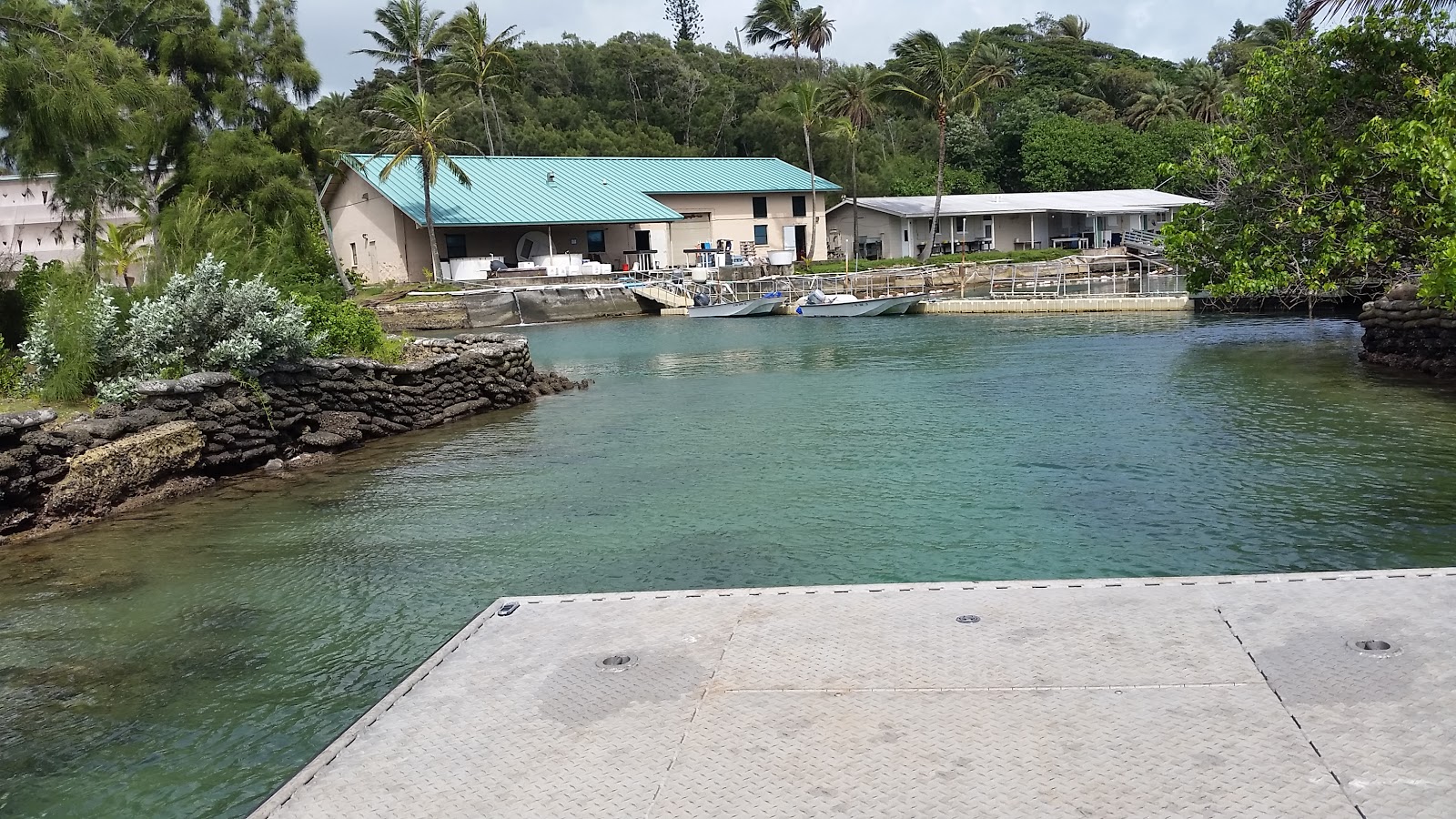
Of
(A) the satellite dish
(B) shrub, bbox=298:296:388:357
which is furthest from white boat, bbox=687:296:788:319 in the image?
(B) shrub, bbox=298:296:388:357

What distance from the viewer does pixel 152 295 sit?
15.2 m

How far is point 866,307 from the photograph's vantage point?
37281mm

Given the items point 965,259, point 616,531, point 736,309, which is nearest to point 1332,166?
point 616,531

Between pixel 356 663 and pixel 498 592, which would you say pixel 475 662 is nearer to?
pixel 356 663

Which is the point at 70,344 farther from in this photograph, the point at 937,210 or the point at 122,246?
the point at 937,210

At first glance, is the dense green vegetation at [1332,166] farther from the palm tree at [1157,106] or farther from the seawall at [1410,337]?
the palm tree at [1157,106]

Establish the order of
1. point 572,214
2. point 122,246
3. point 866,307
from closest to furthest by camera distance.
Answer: point 122,246, point 866,307, point 572,214

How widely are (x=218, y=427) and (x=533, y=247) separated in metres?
36.3

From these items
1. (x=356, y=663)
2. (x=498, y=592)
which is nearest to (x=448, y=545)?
(x=498, y=592)

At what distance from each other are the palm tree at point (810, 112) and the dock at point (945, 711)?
1883 inches

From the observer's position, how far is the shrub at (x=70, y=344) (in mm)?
13070

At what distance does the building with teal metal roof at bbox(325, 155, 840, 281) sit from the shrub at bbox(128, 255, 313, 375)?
96.7ft

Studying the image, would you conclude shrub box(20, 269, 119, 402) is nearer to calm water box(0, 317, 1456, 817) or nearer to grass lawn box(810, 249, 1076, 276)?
calm water box(0, 317, 1456, 817)

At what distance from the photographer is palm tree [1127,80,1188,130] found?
6869 centimetres
